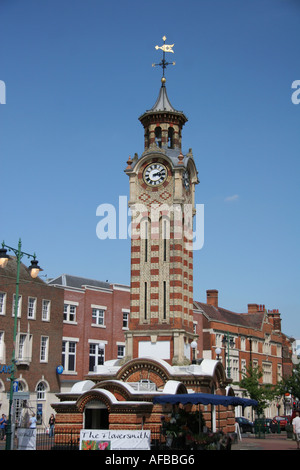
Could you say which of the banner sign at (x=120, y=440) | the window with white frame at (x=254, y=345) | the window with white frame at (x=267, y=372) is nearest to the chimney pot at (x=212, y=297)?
the window with white frame at (x=254, y=345)

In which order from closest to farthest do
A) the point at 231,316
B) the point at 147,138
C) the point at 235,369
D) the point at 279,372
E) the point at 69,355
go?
the point at 147,138
the point at 69,355
the point at 235,369
the point at 231,316
the point at 279,372

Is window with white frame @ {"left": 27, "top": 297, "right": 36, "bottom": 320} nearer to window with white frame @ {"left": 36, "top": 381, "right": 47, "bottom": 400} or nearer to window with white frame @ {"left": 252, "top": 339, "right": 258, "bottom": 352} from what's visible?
window with white frame @ {"left": 36, "top": 381, "right": 47, "bottom": 400}

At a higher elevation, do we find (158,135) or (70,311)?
(158,135)

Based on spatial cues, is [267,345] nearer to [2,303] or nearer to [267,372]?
[267,372]

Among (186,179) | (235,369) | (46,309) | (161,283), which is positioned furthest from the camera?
Answer: (235,369)

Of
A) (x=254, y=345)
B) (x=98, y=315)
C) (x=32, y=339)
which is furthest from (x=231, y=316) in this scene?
(x=32, y=339)

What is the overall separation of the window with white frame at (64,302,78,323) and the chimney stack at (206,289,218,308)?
25881 mm

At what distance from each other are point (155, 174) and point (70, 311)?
17.8 meters

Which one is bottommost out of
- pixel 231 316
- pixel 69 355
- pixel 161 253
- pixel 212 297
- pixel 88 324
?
pixel 69 355

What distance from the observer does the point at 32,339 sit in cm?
5050

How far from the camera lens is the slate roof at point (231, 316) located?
71.6m

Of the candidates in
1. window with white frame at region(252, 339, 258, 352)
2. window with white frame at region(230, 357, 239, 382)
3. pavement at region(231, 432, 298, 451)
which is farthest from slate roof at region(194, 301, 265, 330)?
pavement at region(231, 432, 298, 451)

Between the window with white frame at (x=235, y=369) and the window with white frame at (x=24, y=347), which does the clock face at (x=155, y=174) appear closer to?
Answer: the window with white frame at (x=24, y=347)

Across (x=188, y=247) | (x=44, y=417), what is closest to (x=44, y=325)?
(x=44, y=417)
